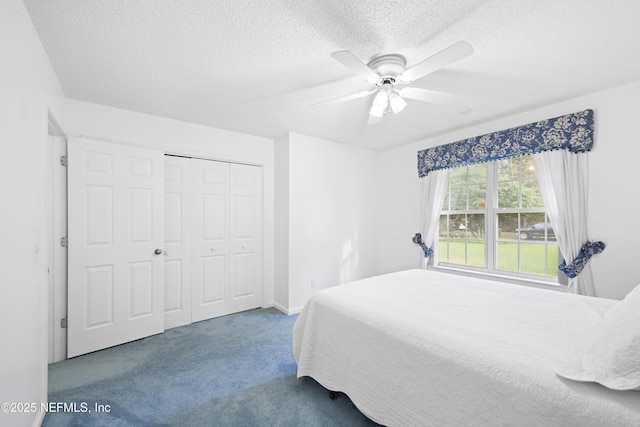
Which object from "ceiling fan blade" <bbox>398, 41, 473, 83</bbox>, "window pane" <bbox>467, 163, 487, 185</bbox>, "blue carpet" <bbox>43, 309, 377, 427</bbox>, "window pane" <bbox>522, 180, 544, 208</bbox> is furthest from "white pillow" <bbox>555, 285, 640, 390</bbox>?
"window pane" <bbox>467, 163, 487, 185</bbox>

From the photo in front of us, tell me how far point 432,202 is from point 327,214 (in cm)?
150

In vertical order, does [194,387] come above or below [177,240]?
below

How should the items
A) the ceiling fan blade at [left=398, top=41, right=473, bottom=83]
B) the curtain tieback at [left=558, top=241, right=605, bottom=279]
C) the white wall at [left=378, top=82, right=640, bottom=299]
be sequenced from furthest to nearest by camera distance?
the curtain tieback at [left=558, top=241, right=605, bottom=279] → the white wall at [left=378, top=82, right=640, bottom=299] → the ceiling fan blade at [left=398, top=41, right=473, bottom=83]

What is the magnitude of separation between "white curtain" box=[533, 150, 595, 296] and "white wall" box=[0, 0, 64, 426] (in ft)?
13.5

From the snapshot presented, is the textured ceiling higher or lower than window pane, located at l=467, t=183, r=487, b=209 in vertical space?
higher

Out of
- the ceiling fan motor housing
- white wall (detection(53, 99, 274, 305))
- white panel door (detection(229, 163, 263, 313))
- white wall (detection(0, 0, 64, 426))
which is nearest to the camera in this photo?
white wall (detection(0, 0, 64, 426))

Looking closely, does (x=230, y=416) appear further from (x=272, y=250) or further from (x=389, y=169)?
(x=389, y=169)

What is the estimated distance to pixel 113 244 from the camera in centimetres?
268

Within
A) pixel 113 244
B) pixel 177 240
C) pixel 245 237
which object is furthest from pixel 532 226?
pixel 113 244

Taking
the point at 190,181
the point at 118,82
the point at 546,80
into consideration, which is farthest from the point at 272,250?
the point at 546,80

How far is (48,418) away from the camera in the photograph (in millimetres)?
1725

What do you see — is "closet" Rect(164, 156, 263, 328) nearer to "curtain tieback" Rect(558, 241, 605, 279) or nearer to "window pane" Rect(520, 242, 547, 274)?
"window pane" Rect(520, 242, 547, 274)

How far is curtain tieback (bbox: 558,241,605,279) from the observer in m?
2.47

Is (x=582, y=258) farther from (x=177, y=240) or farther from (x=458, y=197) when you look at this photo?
(x=177, y=240)
